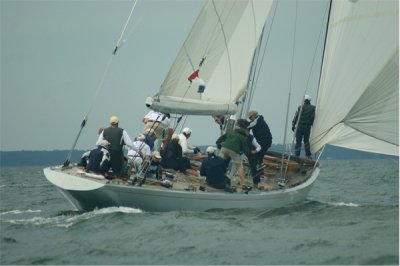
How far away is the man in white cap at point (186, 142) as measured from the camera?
21.8 m

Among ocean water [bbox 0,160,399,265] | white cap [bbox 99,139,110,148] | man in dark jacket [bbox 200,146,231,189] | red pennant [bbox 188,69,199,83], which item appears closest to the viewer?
ocean water [bbox 0,160,399,265]

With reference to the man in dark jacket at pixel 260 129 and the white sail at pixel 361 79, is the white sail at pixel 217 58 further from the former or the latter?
the white sail at pixel 361 79

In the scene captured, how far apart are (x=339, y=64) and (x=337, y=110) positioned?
3.19ft

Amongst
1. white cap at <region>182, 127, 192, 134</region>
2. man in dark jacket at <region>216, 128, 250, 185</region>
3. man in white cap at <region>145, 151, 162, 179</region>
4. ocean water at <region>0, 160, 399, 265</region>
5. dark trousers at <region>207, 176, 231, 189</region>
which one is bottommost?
ocean water at <region>0, 160, 399, 265</region>

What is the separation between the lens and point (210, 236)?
15234 mm

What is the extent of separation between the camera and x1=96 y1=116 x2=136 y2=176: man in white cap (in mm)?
18266

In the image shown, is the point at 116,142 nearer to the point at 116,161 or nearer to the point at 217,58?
the point at 116,161

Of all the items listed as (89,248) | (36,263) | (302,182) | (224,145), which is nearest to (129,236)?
(89,248)

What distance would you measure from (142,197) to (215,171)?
1.74 metres

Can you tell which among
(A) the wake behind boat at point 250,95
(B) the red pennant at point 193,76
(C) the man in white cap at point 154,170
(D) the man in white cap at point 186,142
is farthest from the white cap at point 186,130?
(C) the man in white cap at point 154,170

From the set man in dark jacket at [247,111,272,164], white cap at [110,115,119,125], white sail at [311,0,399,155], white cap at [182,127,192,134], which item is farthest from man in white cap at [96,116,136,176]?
white sail at [311,0,399,155]

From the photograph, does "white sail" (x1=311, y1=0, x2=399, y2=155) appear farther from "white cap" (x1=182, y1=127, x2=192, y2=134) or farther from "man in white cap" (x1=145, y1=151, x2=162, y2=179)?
"white cap" (x1=182, y1=127, x2=192, y2=134)

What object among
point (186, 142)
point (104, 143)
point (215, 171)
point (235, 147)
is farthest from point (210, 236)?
point (186, 142)

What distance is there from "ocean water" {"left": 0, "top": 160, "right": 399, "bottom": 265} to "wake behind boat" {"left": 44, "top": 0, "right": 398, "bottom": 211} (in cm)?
38
